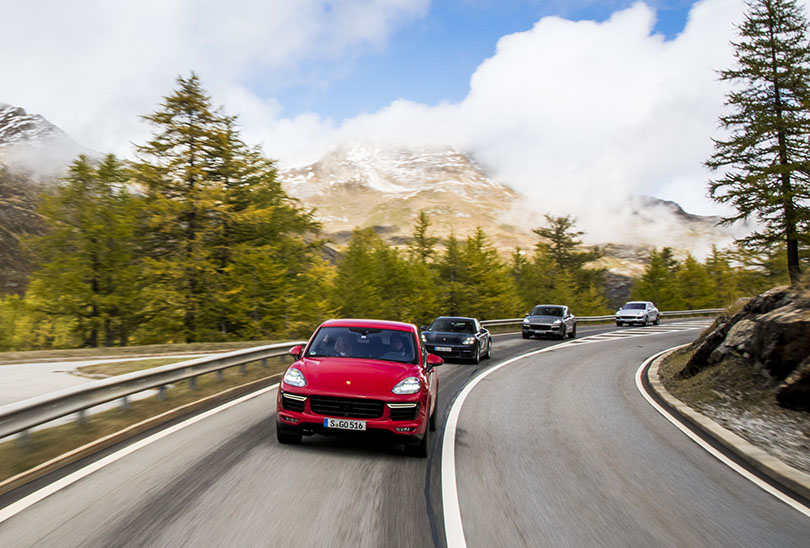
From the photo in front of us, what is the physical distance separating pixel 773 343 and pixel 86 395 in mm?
10759

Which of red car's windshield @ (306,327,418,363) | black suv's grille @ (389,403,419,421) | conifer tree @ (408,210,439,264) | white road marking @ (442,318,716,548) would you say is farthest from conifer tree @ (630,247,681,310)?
black suv's grille @ (389,403,419,421)

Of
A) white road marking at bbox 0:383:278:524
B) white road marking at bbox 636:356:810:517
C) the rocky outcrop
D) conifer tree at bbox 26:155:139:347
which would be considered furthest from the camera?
conifer tree at bbox 26:155:139:347

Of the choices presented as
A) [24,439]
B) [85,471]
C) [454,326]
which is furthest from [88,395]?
[454,326]

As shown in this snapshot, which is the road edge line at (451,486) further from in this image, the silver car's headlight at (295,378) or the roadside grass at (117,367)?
the roadside grass at (117,367)

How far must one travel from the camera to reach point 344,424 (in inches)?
235

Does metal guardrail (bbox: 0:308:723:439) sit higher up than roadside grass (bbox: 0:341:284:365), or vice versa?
metal guardrail (bbox: 0:308:723:439)

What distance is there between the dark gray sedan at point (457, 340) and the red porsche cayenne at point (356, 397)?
10359 millimetres

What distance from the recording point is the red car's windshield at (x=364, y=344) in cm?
702

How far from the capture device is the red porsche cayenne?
5988mm

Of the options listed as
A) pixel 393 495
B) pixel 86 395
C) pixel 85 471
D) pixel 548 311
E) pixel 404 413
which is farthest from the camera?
pixel 548 311

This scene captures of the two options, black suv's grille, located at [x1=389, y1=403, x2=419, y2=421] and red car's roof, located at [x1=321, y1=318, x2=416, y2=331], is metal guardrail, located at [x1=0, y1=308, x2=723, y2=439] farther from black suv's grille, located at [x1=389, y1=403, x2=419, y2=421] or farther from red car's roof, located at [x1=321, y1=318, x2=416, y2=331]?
black suv's grille, located at [x1=389, y1=403, x2=419, y2=421]

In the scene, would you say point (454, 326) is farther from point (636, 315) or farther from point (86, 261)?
point (636, 315)

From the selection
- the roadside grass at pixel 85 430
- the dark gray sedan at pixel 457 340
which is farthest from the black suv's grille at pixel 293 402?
the dark gray sedan at pixel 457 340

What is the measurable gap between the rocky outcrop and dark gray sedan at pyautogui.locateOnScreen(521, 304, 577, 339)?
13094 millimetres
